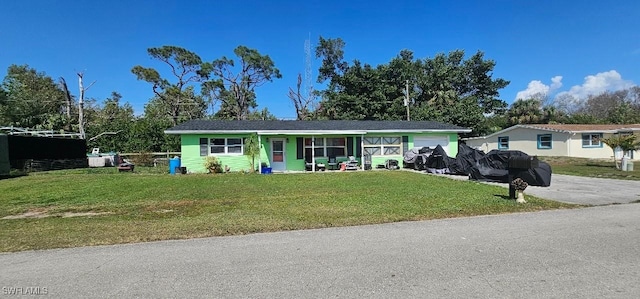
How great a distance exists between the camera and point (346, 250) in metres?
4.32

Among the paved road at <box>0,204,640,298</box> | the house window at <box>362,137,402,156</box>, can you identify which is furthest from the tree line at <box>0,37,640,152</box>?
the paved road at <box>0,204,640,298</box>

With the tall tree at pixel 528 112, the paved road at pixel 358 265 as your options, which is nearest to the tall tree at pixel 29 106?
the paved road at pixel 358 265

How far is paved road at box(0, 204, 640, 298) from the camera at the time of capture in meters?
3.12

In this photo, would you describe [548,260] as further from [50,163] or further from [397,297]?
[50,163]

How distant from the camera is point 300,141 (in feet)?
61.3

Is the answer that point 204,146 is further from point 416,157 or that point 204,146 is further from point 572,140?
point 572,140

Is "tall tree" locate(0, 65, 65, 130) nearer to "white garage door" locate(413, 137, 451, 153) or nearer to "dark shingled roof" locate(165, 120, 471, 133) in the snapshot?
"dark shingled roof" locate(165, 120, 471, 133)

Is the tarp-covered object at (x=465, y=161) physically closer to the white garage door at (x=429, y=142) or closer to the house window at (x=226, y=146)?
the white garage door at (x=429, y=142)

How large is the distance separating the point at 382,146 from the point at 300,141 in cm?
490

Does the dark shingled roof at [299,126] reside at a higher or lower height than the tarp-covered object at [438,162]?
higher

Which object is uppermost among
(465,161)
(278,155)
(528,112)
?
(528,112)

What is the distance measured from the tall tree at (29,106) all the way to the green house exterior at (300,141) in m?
20.6

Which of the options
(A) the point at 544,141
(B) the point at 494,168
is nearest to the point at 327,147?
(B) the point at 494,168

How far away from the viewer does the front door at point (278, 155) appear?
60.1 feet
